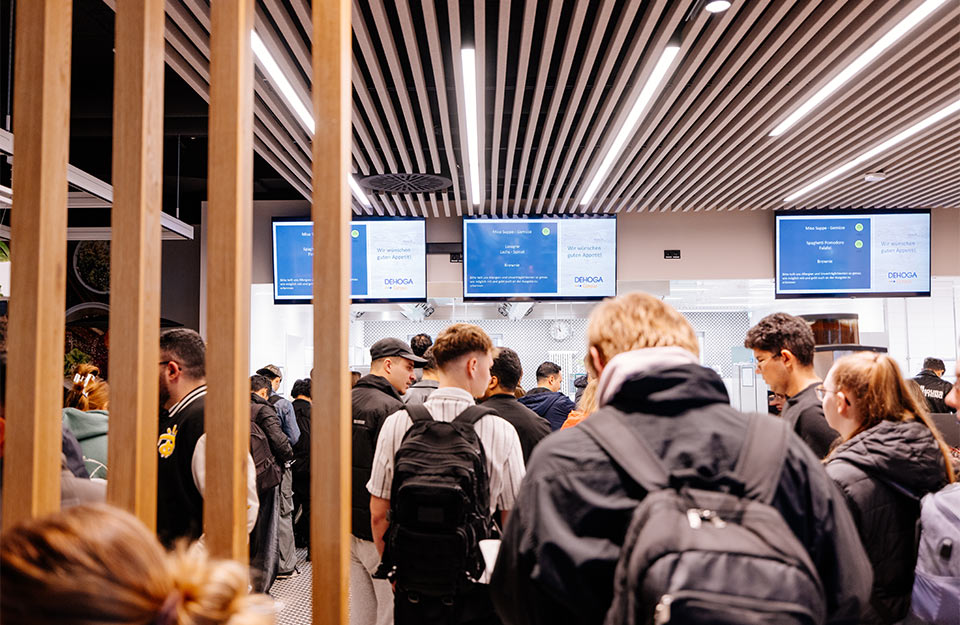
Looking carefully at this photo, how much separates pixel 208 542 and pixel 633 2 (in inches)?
110

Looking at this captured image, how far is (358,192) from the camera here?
6.25 meters

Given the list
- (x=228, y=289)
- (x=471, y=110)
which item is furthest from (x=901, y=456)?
(x=471, y=110)

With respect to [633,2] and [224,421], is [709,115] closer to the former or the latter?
[633,2]

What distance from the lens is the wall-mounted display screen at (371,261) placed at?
22.0 feet

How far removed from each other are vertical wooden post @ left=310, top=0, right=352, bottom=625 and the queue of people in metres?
0.38

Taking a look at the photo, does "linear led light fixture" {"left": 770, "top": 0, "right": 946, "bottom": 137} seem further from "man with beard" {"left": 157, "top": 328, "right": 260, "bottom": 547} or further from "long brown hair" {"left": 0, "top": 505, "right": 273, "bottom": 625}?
"long brown hair" {"left": 0, "top": 505, "right": 273, "bottom": 625}

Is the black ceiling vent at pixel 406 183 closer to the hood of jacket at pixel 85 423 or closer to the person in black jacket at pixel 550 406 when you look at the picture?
the person in black jacket at pixel 550 406

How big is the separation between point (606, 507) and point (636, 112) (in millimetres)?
3646

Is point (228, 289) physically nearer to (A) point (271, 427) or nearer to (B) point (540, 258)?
(A) point (271, 427)

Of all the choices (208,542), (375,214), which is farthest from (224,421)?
(375,214)

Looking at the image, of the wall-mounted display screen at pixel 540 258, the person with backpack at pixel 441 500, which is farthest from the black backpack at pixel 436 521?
the wall-mounted display screen at pixel 540 258

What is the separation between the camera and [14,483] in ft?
5.72

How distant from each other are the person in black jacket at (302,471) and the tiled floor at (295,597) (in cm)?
52

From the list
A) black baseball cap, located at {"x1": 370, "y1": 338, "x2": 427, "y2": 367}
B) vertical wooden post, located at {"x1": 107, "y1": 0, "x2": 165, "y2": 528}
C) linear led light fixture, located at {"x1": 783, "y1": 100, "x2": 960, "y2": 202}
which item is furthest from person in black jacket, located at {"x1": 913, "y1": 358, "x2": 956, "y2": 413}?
vertical wooden post, located at {"x1": 107, "y1": 0, "x2": 165, "y2": 528}
